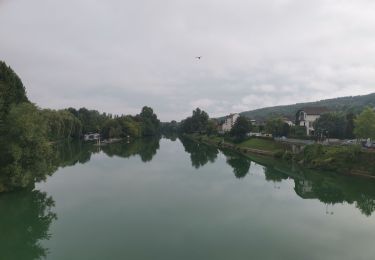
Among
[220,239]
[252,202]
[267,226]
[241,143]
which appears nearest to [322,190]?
[252,202]

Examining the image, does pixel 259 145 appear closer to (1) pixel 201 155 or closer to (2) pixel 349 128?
(1) pixel 201 155

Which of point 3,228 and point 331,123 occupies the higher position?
point 331,123

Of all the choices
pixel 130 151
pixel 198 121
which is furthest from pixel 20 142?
pixel 198 121

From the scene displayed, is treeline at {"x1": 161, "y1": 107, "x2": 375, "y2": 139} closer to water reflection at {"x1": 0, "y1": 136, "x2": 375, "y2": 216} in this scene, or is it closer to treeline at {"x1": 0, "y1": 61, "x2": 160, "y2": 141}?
water reflection at {"x1": 0, "y1": 136, "x2": 375, "y2": 216}

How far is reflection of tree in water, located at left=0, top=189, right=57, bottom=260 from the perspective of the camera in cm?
1772

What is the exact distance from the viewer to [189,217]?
916 inches

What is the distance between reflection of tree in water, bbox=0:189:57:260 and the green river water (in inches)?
2.7

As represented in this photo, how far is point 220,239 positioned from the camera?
18875 mm

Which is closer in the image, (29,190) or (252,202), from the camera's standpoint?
(252,202)

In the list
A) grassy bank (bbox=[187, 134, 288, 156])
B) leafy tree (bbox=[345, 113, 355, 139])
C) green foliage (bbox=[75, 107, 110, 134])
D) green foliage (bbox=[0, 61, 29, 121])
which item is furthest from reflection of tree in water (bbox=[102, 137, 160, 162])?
green foliage (bbox=[75, 107, 110, 134])

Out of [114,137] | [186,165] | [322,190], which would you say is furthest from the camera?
[114,137]

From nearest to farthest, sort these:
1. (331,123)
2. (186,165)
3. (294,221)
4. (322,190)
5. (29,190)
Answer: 1. (294,221)
2. (29,190)
3. (322,190)
4. (186,165)
5. (331,123)

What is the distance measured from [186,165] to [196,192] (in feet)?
68.3

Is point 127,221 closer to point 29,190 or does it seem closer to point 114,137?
point 29,190
